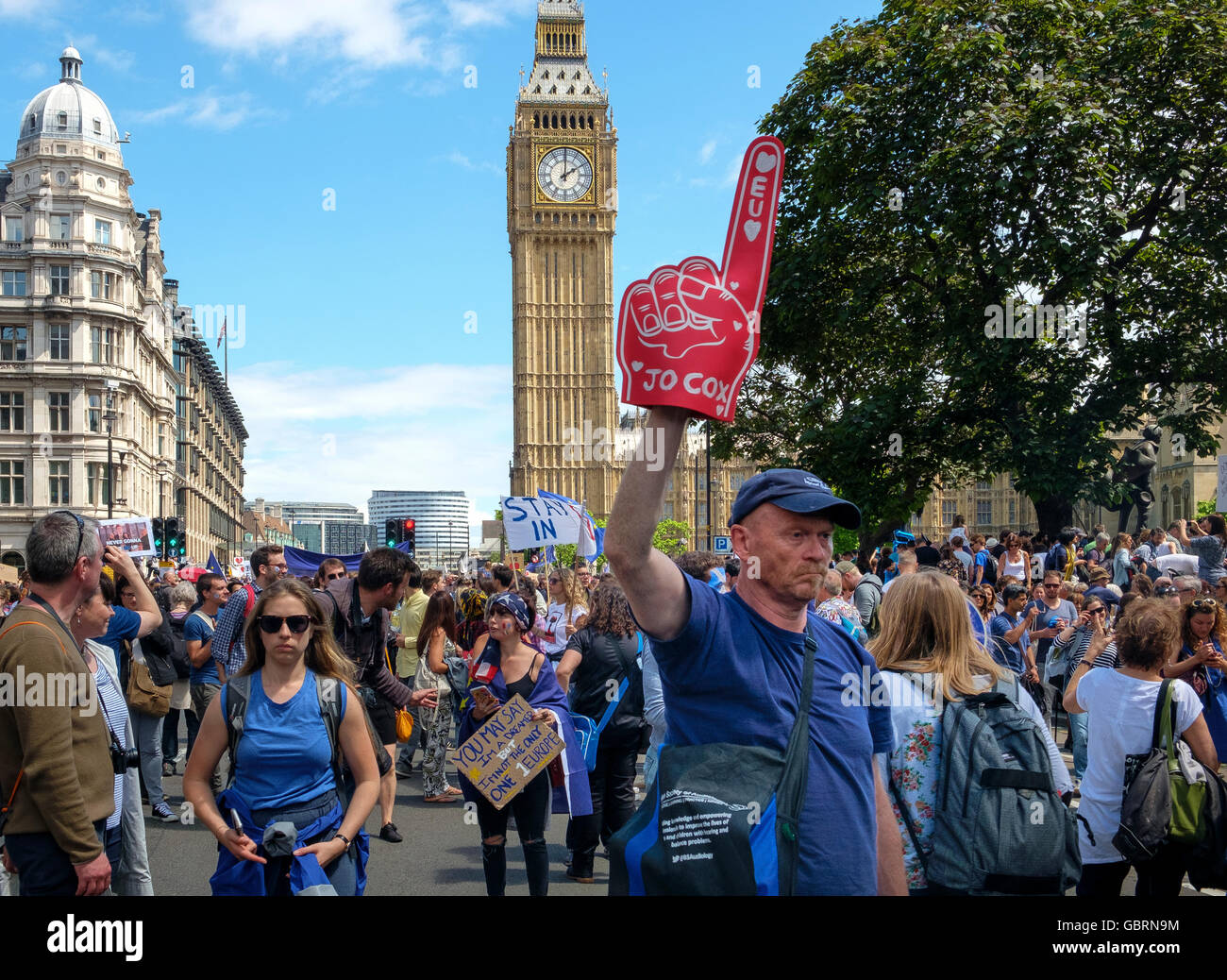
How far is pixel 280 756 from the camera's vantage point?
3.94m

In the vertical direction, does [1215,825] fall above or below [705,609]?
below

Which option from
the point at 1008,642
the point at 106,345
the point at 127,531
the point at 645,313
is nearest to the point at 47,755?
the point at 645,313

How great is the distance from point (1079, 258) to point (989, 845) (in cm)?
1631

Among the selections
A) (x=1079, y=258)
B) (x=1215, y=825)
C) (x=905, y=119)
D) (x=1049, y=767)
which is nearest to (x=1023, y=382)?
(x=1079, y=258)

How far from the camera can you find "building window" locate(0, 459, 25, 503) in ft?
163

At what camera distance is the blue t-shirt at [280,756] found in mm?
3922

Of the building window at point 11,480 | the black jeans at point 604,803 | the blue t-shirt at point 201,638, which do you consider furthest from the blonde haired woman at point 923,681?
the building window at point 11,480

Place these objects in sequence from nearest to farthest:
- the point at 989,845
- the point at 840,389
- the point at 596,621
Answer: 1. the point at 989,845
2. the point at 596,621
3. the point at 840,389

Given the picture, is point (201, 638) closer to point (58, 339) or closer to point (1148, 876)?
point (1148, 876)

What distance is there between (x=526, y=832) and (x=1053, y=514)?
1614 centimetres

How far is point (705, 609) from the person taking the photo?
2686mm

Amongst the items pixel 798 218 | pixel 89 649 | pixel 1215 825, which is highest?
pixel 798 218

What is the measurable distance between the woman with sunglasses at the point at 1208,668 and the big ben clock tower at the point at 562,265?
83.0 meters
